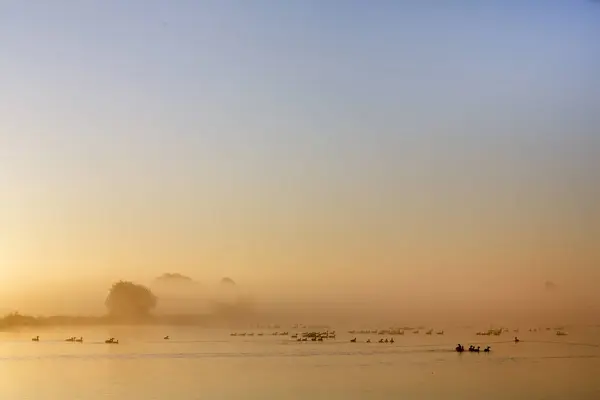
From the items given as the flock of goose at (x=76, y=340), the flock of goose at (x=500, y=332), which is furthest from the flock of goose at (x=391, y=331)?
the flock of goose at (x=76, y=340)

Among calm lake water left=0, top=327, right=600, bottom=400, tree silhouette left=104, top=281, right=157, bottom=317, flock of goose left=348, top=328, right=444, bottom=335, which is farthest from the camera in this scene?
flock of goose left=348, top=328, right=444, bottom=335

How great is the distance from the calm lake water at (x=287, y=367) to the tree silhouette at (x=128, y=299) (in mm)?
130

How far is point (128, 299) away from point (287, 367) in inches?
38.8

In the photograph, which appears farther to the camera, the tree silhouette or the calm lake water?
the tree silhouette

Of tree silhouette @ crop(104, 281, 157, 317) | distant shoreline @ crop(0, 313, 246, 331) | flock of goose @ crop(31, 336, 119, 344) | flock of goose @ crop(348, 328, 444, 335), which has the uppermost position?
tree silhouette @ crop(104, 281, 157, 317)

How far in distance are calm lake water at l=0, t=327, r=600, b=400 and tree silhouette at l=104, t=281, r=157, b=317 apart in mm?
130

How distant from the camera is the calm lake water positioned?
4.05 metres

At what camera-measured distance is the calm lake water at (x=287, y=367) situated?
13.3ft

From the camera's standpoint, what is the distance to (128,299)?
4195mm

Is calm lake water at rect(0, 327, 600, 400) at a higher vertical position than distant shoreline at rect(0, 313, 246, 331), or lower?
lower

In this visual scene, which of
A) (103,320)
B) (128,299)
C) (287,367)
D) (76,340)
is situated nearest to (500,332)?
(287,367)

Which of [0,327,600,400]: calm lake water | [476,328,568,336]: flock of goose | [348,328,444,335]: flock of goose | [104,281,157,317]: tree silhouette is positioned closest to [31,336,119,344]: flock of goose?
[0,327,600,400]: calm lake water

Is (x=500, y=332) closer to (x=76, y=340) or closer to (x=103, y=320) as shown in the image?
(x=103, y=320)

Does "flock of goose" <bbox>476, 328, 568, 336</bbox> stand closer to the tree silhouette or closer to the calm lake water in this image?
the calm lake water
